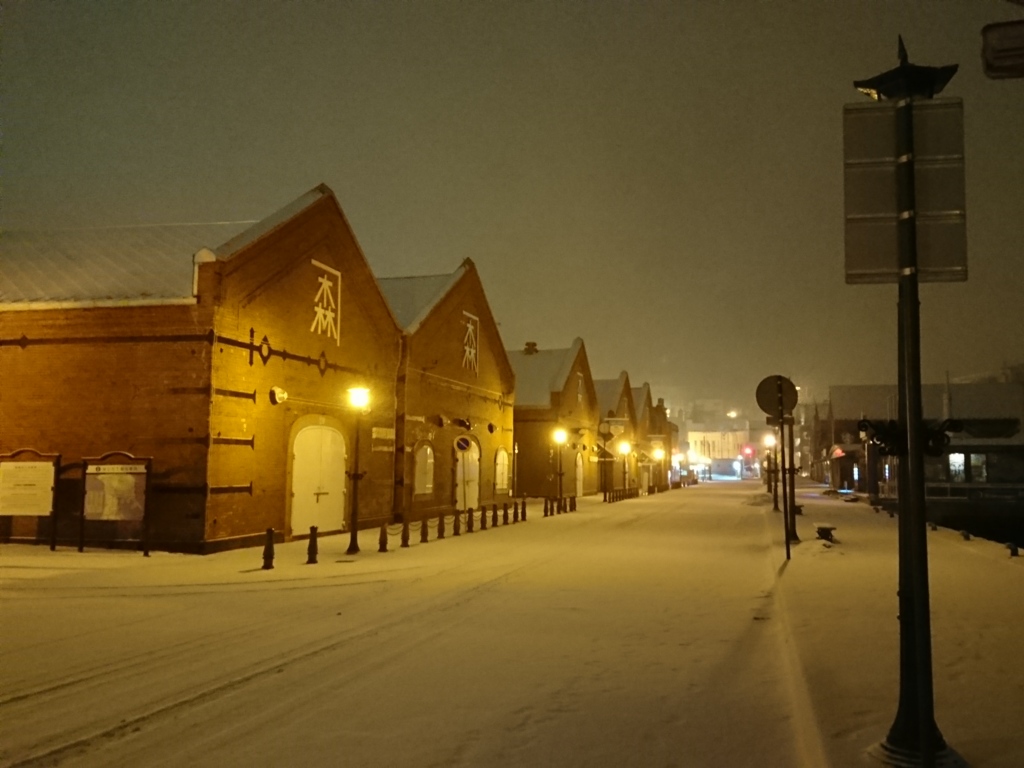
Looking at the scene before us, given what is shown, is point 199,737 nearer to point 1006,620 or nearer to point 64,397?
point 1006,620

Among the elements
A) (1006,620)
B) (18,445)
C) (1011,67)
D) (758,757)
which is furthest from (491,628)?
(18,445)

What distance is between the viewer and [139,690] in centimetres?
689

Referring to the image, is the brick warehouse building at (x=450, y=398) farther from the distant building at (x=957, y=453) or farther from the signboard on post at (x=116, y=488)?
the distant building at (x=957, y=453)

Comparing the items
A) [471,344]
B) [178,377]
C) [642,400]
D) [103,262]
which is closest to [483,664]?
[178,377]

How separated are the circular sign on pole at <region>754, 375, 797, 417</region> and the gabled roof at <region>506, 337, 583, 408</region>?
31.4 metres

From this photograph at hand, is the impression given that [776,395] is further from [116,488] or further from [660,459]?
[660,459]

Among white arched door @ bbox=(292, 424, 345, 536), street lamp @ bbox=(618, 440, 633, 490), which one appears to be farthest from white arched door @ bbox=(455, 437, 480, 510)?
street lamp @ bbox=(618, 440, 633, 490)

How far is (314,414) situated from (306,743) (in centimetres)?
1654

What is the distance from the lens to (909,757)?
4.93 m

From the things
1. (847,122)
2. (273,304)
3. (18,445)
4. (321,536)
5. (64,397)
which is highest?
(273,304)

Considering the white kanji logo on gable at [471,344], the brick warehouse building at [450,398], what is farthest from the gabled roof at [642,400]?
the white kanji logo on gable at [471,344]

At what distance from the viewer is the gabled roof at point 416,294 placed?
2941cm

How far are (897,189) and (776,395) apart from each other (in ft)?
38.4

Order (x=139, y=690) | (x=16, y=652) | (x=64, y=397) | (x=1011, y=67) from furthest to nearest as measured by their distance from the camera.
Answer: (x=64, y=397)
(x=16, y=652)
(x=139, y=690)
(x=1011, y=67)
